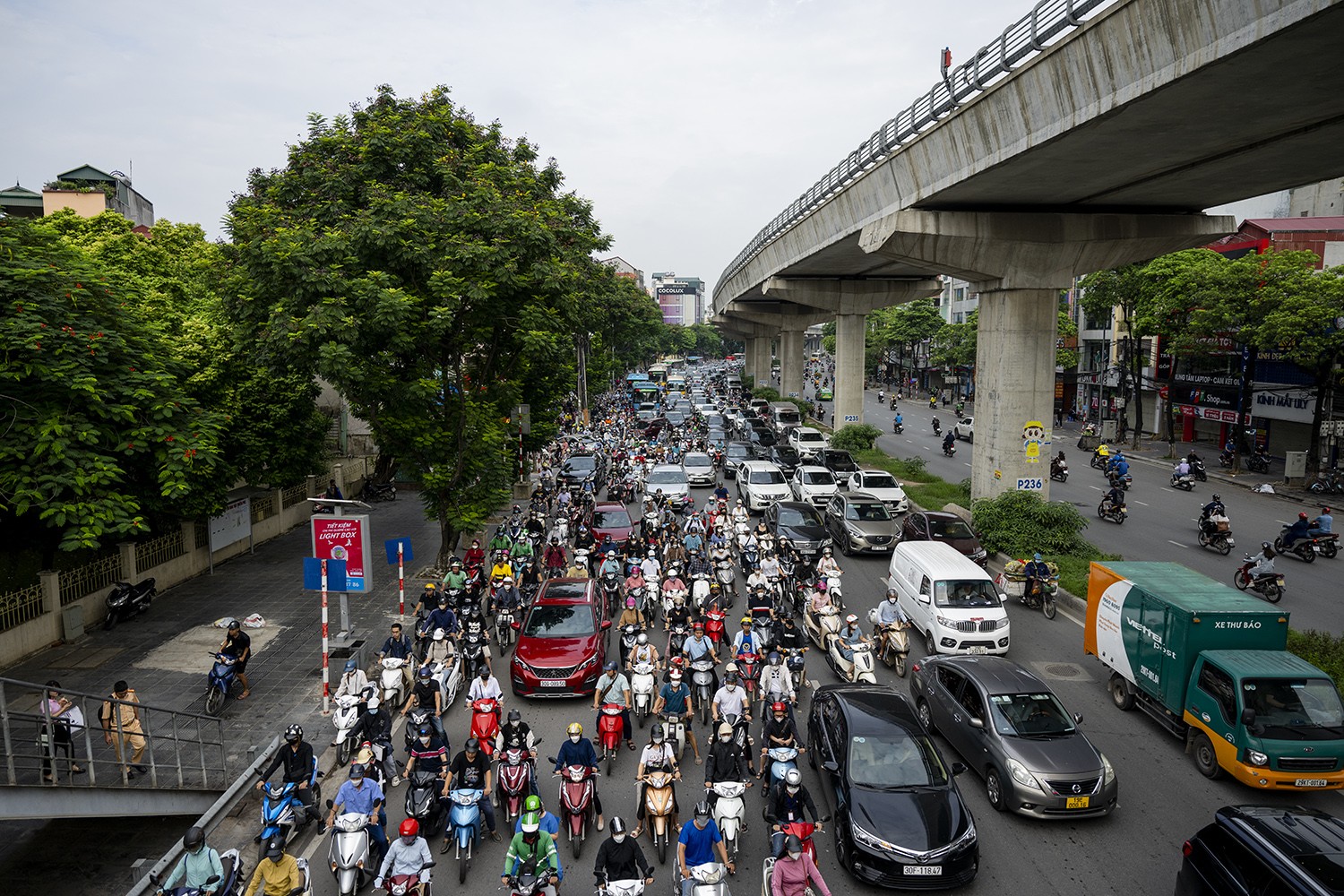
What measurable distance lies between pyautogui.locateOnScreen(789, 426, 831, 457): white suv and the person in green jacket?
28770mm

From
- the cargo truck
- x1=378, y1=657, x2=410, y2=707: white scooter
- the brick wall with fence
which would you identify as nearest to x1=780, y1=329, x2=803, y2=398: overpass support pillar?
the brick wall with fence

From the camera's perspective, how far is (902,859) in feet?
26.1

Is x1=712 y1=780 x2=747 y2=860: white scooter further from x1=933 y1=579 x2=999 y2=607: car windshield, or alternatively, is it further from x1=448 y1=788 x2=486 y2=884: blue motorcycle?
x1=933 y1=579 x2=999 y2=607: car windshield

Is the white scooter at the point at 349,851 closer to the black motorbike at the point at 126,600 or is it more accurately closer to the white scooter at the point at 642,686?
the white scooter at the point at 642,686

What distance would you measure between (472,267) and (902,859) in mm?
14045

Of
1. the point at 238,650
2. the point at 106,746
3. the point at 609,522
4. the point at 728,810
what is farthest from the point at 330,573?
the point at 609,522

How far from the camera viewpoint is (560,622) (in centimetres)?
1361

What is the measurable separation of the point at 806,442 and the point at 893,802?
29.3m

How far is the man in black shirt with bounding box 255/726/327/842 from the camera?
9.05 meters

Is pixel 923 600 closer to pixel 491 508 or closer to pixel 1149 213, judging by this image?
pixel 491 508

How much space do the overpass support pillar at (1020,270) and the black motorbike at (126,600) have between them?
20.2m

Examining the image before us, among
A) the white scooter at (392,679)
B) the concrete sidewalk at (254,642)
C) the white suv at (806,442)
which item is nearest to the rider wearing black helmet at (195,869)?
the concrete sidewalk at (254,642)

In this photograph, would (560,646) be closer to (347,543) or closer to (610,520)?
(347,543)

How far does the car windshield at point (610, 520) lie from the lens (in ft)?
70.2
